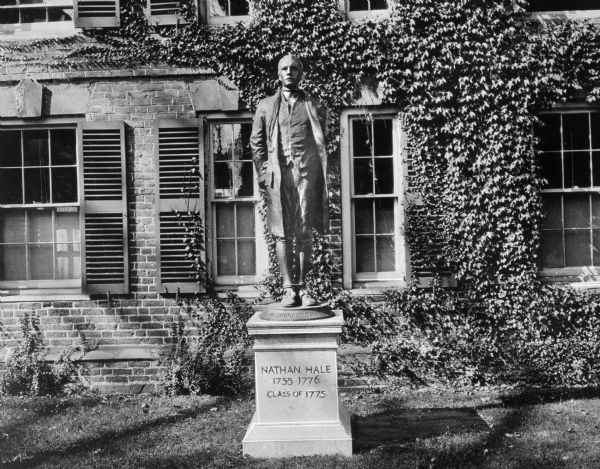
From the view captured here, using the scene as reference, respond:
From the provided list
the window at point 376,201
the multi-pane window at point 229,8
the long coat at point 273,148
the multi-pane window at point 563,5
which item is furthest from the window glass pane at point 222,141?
the multi-pane window at point 563,5

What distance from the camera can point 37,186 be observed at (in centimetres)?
858

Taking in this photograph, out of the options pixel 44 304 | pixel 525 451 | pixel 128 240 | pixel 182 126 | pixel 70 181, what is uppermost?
pixel 182 126

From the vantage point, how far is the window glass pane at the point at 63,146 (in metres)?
8.54

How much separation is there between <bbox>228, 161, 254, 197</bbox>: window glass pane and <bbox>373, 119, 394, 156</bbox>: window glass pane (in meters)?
1.64

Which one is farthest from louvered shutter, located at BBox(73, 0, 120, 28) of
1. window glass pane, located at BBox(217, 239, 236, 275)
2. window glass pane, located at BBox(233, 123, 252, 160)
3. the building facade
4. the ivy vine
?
window glass pane, located at BBox(217, 239, 236, 275)

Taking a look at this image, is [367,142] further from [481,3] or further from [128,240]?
[128,240]

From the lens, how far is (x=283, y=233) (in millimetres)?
5848

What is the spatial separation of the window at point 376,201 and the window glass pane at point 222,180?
1574 mm

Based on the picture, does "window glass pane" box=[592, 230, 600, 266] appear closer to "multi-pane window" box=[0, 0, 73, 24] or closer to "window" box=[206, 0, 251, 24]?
"window" box=[206, 0, 251, 24]

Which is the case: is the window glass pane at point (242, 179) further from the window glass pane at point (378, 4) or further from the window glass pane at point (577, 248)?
the window glass pane at point (577, 248)

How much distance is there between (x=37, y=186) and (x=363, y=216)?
4247mm

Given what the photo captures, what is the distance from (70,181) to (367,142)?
3863 millimetres

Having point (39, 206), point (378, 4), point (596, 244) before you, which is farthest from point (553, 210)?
point (39, 206)

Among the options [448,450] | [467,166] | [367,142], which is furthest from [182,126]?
[448,450]
